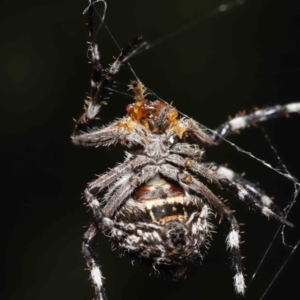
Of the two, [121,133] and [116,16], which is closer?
[121,133]

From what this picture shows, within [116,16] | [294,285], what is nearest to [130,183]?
[294,285]

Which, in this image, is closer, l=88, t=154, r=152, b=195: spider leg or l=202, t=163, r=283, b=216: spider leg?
l=88, t=154, r=152, b=195: spider leg

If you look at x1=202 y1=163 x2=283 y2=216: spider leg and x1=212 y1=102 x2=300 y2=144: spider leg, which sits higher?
x1=212 y1=102 x2=300 y2=144: spider leg

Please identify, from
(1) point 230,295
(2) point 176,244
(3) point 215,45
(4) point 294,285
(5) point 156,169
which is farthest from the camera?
(3) point 215,45

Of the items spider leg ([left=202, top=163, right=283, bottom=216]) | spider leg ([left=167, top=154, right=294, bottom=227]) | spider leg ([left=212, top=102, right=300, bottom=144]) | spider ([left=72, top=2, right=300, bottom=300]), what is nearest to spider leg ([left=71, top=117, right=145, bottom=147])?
spider ([left=72, top=2, right=300, bottom=300])

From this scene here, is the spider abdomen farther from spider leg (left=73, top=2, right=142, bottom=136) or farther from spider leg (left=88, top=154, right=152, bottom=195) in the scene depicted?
spider leg (left=73, top=2, right=142, bottom=136)

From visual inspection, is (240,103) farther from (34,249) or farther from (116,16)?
(34,249)

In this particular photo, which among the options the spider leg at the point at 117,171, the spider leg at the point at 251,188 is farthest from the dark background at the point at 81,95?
the spider leg at the point at 117,171

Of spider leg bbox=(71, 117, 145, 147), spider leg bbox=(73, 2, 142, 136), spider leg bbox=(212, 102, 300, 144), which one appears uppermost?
spider leg bbox=(73, 2, 142, 136)
